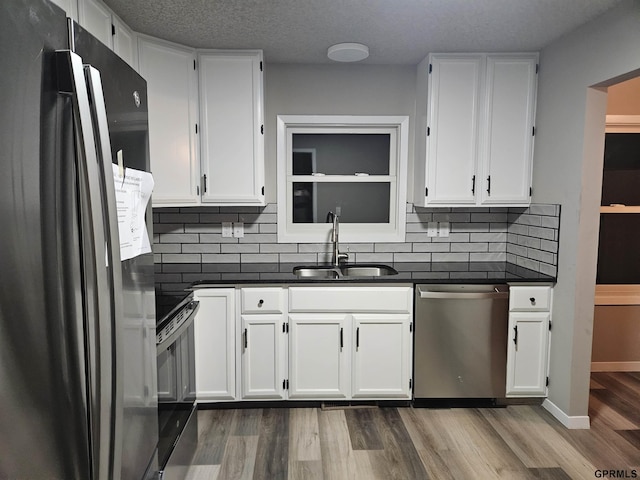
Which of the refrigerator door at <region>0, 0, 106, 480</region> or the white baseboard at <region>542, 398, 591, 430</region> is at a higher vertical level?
the refrigerator door at <region>0, 0, 106, 480</region>

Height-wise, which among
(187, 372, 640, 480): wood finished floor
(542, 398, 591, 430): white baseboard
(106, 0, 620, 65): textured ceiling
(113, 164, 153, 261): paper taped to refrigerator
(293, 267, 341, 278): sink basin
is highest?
(106, 0, 620, 65): textured ceiling

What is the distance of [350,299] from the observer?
107 inches

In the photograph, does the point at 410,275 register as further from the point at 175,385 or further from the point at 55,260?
the point at 55,260

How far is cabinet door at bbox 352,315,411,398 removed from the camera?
2.75 metres

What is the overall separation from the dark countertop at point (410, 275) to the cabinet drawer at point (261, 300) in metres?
0.06

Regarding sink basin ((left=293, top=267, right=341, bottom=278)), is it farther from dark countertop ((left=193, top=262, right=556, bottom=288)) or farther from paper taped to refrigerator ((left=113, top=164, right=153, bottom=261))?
paper taped to refrigerator ((left=113, top=164, right=153, bottom=261))

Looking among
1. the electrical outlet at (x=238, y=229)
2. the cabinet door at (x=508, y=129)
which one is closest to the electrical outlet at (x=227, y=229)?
the electrical outlet at (x=238, y=229)

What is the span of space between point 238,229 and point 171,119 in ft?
3.10

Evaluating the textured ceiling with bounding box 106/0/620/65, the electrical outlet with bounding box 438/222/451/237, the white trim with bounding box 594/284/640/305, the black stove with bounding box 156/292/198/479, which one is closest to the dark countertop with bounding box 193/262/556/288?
the electrical outlet with bounding box 438/222/451/237

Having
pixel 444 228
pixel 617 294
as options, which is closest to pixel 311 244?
pixel 444 228

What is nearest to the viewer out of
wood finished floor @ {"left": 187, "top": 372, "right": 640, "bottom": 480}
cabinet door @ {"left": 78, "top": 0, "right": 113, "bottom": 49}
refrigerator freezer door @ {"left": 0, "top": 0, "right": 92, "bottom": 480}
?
refrigerator freezer door @ {"left": 0, "top": 0, "right": 92, "bottom": 480}

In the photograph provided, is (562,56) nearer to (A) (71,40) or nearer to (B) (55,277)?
(A) (71,40)

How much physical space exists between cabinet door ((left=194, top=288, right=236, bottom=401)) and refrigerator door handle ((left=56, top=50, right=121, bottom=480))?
1912mm

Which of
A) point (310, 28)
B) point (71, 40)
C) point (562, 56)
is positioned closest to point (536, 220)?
point (562, 56)
